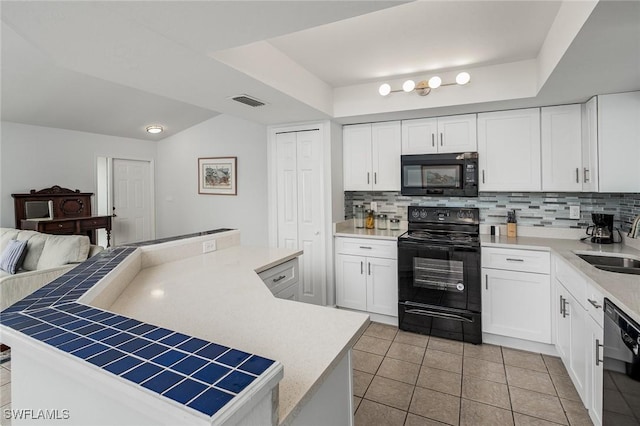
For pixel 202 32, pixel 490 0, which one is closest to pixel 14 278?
pixel 202 32

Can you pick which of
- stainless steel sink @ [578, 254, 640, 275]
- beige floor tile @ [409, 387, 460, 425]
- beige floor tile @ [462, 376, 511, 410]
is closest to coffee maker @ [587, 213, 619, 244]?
stainless steel sink @ [578, 254, 640, 275]

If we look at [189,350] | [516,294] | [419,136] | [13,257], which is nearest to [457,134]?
[419,136]

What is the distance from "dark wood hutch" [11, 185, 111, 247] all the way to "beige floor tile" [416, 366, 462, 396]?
16.5 feet

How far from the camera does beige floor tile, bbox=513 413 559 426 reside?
6.45ft

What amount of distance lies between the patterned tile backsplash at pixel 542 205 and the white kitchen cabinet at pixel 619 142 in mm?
324

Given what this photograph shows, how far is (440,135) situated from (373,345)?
2127mm

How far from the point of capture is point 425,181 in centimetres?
338

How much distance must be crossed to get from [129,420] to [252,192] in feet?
14.9

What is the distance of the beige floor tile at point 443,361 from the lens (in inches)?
102

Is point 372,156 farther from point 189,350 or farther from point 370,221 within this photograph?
point 189,350

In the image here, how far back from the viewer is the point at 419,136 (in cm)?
342

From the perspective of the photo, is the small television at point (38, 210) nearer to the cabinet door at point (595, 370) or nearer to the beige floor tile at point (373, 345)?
the beige floor tile at point (373, 345)

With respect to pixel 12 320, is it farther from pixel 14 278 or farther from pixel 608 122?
pixel 608 122

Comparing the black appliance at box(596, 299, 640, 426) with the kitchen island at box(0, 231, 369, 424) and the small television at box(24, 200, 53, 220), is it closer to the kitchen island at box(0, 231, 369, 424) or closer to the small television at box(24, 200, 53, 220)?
the kitchen island at box(0, 231, 369, 424)
